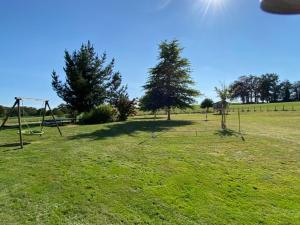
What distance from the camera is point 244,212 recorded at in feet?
20.0

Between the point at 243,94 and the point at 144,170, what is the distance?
13471cm

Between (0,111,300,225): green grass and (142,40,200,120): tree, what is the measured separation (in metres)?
19.3

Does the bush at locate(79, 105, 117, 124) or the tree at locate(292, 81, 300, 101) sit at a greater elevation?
the tree at locate(292, 81, 300, 101)

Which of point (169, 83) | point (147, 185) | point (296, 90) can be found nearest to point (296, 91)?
point (296, 90)

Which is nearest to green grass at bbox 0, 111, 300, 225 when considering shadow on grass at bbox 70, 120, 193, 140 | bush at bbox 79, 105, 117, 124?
shadow on grass at bbox 70, 120, 193, 140

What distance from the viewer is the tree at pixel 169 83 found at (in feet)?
102

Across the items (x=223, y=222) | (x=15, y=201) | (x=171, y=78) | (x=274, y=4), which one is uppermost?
(x=171, y=78)

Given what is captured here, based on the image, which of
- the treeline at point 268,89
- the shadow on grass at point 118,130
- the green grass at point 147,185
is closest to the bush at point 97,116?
the shadow on grass at point 118,130

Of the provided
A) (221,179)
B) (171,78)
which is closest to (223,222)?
(221,179)

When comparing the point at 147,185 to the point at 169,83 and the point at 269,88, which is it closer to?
the point at 169,83

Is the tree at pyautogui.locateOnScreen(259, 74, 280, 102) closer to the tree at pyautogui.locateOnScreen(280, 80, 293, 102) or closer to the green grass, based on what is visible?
the tree at pyautogui.locateOnScreen(280, 80, 293, 102)

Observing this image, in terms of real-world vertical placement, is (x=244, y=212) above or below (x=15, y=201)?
below

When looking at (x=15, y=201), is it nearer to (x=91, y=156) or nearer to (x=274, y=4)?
(x=91, y=156)

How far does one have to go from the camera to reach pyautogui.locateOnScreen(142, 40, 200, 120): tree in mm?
31125
